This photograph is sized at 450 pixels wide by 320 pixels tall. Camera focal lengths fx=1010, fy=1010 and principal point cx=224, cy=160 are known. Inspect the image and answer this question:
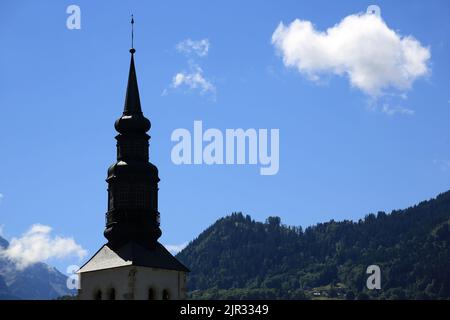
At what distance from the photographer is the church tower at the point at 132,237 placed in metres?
81.8

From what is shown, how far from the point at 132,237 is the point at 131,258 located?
2525 millimetres

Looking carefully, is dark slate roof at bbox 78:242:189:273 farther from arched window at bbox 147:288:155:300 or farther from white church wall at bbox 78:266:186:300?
arched window at bbox 147:288:155:300

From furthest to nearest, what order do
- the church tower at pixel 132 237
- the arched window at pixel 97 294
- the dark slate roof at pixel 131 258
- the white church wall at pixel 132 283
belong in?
1. the arched window at pixel 97 294
2. the church tower at pixel 132 237
3. the dark slate roof at pixel 131 258
4. the white church wall at pixel 132 283

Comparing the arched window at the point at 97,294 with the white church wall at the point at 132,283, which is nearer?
the white church wall at the point at 132,283

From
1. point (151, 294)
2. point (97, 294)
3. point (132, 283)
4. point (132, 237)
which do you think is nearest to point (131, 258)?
point (132, 283)

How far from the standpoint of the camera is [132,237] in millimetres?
83312

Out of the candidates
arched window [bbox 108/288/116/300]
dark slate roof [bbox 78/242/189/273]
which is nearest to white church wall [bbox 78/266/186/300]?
arched window [bbox 108/288/116/300]

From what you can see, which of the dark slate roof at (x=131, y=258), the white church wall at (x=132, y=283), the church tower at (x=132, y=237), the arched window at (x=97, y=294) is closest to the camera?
the white church wall at (x=132, y=283)

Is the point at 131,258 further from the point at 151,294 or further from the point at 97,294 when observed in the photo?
the point at 97,294

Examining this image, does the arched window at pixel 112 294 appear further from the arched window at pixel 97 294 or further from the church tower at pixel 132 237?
the arched window at pixel 97 294

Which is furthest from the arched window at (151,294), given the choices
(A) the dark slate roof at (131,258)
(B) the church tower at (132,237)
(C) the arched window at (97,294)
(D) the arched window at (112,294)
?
(C) the arched window at (97,294)
